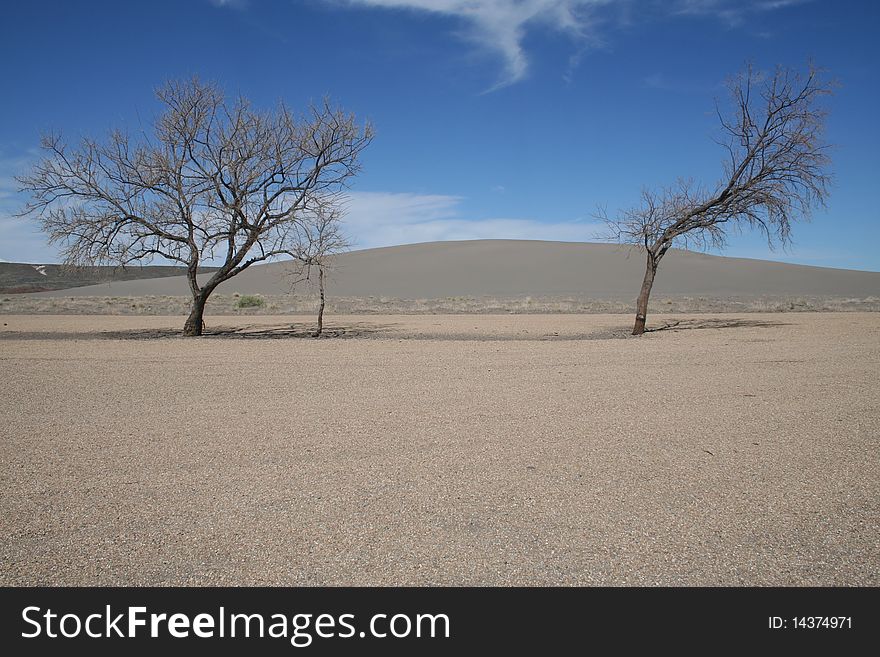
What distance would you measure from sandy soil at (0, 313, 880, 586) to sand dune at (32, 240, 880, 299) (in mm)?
41852

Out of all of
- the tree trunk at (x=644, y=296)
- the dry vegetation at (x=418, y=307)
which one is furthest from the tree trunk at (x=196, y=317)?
the dry vegetation at (x=418, y=307)

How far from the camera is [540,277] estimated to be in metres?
69.2

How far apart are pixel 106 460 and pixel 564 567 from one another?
473cm

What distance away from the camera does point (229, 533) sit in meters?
4.64

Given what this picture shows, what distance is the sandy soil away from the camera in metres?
4.19

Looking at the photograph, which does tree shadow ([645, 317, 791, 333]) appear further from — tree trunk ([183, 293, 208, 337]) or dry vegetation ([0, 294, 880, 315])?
tree trunk ([183, 293, 208, 337])

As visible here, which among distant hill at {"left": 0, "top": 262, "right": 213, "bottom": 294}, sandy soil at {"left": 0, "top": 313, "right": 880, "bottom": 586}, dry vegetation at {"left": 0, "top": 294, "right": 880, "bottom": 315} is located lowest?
sandy soil at {"left": 0, "top": 313, "right": 880, "bottom": 586}

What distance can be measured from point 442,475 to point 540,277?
211 feet

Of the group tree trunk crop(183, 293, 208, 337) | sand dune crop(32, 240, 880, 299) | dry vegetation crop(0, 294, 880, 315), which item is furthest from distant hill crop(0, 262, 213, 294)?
tree trunk crop(183, 293, 208, 337)

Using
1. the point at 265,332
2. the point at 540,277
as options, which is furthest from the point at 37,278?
the point at 265,332

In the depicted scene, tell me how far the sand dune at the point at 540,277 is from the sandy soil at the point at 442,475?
41852 mm

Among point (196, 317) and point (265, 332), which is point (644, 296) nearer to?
point (265, 332)
